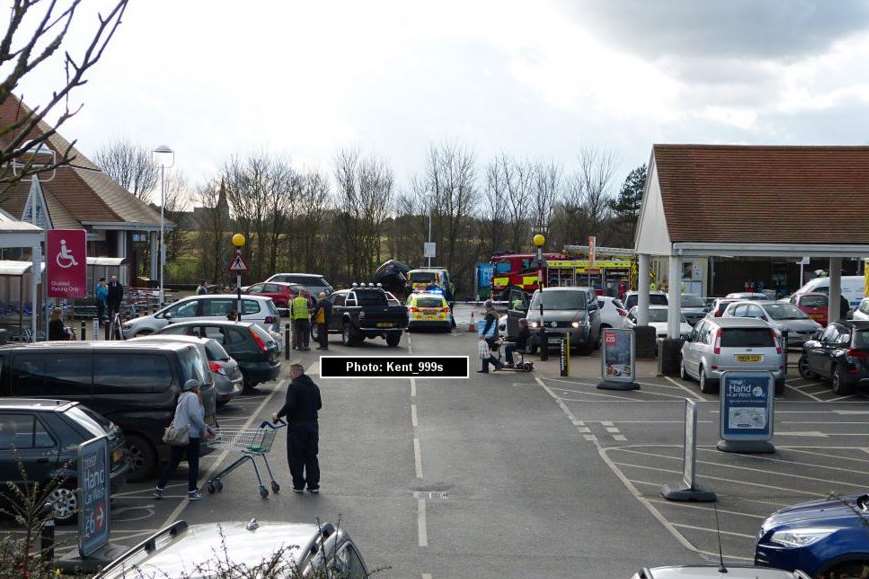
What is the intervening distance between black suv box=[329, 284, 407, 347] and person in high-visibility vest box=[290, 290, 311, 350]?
Result: 76.7 inches

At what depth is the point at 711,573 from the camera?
21.1 ft

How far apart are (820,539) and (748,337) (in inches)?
611

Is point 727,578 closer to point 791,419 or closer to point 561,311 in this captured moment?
point 791,419

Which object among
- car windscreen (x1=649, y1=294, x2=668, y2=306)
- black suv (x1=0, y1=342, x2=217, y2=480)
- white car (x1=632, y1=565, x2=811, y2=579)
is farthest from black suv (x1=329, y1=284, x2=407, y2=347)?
white car (x1=632, y1=565, x2=811, y2=579)

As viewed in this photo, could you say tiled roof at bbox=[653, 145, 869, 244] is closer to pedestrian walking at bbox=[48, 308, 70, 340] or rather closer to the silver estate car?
the silver estate car

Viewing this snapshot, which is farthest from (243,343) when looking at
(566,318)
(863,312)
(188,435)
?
(863,312)

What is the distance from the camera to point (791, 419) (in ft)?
73.9

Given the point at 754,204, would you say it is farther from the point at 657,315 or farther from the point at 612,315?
the point at 612,315

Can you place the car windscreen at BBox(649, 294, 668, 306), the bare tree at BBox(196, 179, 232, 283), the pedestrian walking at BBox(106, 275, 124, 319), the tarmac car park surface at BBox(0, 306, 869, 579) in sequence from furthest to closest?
the bare tree at BBox(196, 179, 232, 283), the car windscreen at BBox(649, 294, 668, 306), the pedestrian walking at BBox(106, 275, 124, 319), the tarmac car park surface at BBox(0, 306, 869, 579)

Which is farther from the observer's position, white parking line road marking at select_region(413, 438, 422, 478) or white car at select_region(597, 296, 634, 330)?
white car at select_region(597, 296, 634, 330)

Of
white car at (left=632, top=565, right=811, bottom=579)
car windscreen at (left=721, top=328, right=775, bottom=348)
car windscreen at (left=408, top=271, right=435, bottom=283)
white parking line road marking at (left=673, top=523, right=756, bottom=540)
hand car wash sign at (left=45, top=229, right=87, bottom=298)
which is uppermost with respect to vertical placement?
hand car wash sign at (left=45, top=229, right=87, bottom=298)

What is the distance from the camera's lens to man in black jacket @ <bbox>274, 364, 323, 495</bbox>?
15234mm

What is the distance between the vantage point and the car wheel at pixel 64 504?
525 inches

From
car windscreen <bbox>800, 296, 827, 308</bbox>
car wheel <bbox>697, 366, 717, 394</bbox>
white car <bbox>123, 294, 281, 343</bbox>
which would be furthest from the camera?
car windscreen <bbox>800, 296, 827, 308</bbox>
